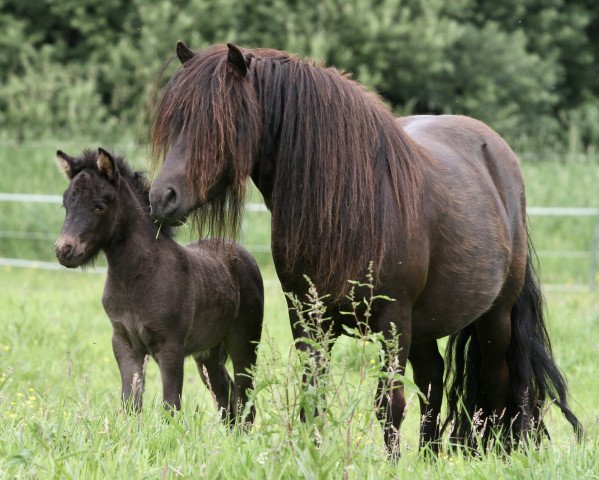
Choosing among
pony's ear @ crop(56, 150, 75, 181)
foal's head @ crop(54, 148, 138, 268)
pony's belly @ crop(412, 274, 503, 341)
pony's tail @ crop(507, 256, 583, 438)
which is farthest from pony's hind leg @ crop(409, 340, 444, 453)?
pony's ear @ crop(56, 150, 75, 181)

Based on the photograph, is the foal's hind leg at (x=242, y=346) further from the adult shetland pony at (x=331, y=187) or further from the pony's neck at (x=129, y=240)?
the adult shetland pony at (x=331, y=187)

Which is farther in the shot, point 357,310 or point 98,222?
point 98,222

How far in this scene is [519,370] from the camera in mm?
5512

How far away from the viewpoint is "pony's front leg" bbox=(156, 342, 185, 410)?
488 cm

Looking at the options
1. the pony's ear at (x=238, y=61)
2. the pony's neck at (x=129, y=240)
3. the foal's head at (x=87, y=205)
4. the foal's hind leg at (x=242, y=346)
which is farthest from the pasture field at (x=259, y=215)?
the pony's ear at (x=238, y=61)

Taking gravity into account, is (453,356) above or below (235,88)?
below

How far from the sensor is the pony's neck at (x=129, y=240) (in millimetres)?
5047

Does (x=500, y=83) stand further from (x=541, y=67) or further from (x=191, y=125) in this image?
(x=191, y=125)

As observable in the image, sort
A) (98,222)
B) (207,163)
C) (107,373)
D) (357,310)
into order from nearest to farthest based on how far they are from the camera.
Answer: (207,163) → (357,310) → (98,222) → (107,373)

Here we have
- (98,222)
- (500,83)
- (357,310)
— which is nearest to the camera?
(357,310)

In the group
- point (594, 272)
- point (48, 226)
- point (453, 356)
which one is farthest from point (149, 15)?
point (453, 356)

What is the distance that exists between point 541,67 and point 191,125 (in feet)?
67.5

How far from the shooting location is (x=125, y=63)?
2055 cm

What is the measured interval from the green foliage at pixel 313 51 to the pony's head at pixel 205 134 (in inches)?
564
